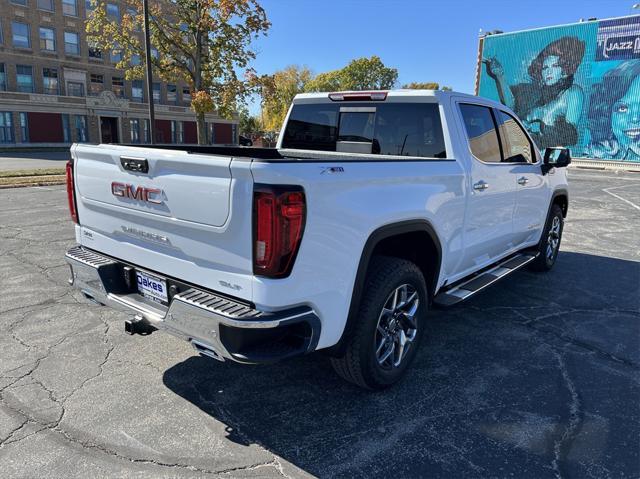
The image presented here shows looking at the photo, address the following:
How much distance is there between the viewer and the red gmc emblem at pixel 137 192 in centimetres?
276

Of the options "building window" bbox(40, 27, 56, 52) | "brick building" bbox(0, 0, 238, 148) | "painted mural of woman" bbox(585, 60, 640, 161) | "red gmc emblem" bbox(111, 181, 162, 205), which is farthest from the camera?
"building window" bbox(40, 27, 56, 52)

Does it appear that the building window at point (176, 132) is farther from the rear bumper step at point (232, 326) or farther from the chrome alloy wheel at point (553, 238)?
the rear bumper step at point (232, 326)

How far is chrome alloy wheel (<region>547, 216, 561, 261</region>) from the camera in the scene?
6.26 m

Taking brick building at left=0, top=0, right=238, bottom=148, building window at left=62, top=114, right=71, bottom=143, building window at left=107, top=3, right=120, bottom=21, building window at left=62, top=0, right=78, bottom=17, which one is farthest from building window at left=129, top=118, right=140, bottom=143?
building window at left=62, top=0, right=78, bottom=17

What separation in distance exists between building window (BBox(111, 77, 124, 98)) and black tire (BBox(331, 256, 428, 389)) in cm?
4833

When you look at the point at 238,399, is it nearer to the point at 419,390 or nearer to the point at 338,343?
the point at 338,343

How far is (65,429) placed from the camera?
2836 millimetres

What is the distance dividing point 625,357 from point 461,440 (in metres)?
2.06

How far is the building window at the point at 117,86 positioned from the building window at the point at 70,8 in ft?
19.7

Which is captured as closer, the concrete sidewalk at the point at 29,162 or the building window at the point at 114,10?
the concrete sidewalk at the point at 29,162

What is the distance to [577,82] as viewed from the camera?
33844mm

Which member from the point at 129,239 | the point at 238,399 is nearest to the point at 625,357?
the point at 238,399

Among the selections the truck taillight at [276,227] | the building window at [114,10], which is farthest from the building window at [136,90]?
the truck taillight at [276,227]

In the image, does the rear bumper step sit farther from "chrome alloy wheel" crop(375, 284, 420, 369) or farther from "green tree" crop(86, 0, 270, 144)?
"green tree" crop(86, 0, 270, 144)
